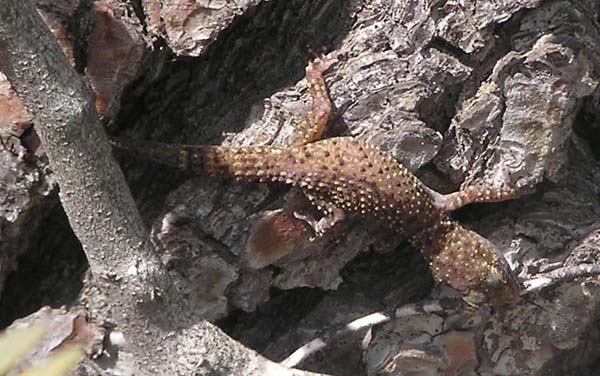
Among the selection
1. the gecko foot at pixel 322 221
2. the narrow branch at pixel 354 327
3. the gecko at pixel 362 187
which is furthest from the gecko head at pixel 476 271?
the gecko foot at pixel 322 221

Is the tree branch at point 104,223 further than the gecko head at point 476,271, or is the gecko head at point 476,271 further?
the gecko head at point 476,271

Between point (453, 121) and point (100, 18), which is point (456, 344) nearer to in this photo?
point (453, 121)

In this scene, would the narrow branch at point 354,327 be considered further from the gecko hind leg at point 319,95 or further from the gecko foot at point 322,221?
the gecko hind leg at point 319,95

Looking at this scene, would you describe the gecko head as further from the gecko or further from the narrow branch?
the narrow branch

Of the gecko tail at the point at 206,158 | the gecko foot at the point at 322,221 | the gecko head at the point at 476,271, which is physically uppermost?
the gecko tail at the point at 206,158

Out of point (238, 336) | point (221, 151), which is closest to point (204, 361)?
point (238, 336)

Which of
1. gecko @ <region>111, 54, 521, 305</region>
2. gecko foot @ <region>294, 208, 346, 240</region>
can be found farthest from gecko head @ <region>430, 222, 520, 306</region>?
gecko foot @ <region>294, 208, 346, 240</region>

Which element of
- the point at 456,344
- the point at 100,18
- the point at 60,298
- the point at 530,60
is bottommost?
the point at 456,344

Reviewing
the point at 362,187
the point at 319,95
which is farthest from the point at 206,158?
the point at 362,187
